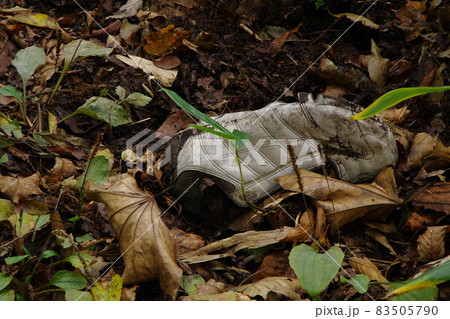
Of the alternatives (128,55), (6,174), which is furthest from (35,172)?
(128,55)

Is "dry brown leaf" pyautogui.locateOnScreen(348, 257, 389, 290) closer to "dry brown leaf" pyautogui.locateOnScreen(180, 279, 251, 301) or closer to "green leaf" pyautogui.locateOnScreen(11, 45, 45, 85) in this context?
"dry brown leaf" pyautogui.locateOnScreen(180, 279, 251, 301)

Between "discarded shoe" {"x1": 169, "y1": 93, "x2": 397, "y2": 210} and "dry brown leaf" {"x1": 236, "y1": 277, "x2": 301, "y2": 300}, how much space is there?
0.42m

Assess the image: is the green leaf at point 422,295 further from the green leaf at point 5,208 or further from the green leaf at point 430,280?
the green leaf at point 5,208

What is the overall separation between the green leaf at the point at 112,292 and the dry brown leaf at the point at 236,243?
27cm

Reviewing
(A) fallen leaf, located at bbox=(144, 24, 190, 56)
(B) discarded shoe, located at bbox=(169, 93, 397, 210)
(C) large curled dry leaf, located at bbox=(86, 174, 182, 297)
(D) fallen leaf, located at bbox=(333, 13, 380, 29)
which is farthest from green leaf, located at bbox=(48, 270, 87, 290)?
(D) fallen leaf, located at bbox=(333, 13, 380, 29)

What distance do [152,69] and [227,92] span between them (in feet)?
1.20

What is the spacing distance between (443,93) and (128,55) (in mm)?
1440

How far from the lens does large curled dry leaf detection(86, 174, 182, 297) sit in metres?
1.36

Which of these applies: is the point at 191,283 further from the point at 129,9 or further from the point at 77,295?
the point at 129,9

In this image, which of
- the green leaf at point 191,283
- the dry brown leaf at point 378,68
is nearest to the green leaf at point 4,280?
the green leaf at point 191,283

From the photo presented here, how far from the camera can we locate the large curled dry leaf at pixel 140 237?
136 cm

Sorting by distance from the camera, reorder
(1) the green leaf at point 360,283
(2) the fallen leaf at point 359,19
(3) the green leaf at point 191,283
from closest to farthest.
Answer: (1) the green leaf at point 360,283 → (3) the green leaf at point 191,283 → (2) the fallen leaf at point 359,19

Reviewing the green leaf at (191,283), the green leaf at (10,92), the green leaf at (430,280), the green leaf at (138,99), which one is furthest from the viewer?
the green leaf at (138,99)

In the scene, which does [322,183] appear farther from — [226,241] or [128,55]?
[128,55]
